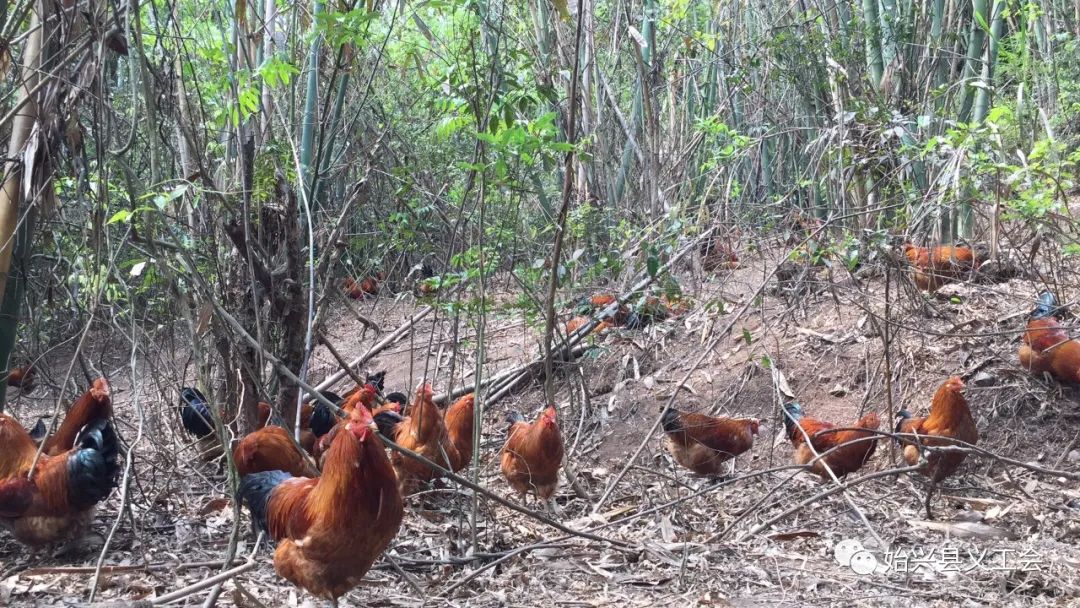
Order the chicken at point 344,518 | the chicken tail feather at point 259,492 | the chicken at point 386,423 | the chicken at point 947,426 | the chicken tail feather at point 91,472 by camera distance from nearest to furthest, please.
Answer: the chicken at point 344,518 → the chicken tail feather at point 259,492 → the chicken tail feather at point 91,472 → the chicken at point 947,426 → the chicken at point 386,423

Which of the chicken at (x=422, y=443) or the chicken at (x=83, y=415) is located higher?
the chicken at (x=83, y=415)

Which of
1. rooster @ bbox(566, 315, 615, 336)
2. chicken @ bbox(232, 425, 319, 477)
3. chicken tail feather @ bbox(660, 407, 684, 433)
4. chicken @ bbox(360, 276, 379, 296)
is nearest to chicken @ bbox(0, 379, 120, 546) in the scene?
chicken @ bbox(232, 425, 319, 477)

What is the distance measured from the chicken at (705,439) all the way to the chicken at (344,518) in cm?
280

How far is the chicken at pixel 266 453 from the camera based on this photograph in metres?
4.84

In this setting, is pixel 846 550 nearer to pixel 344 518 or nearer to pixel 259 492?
pixel 344 518

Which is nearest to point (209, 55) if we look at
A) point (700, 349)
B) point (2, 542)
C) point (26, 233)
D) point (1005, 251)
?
point (26, 233)

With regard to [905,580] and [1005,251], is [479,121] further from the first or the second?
[1005,251]

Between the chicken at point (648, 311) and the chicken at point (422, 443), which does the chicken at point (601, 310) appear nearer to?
the chicken at point (648, 311)

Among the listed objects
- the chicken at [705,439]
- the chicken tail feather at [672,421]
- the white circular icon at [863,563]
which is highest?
the chicken tail feather at [672,421]

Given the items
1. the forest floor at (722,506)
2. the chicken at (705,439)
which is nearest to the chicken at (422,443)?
the forest floor at (722,506)

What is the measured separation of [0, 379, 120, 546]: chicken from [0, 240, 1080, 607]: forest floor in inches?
8.0

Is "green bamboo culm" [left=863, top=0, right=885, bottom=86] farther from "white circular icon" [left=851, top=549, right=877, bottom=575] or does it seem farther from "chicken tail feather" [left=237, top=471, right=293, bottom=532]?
"chicken tail feather" [left=237, top=471, right=293, bottom=532]

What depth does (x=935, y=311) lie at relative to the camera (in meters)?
6.92

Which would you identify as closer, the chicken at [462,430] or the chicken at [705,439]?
the chicken at [462,430]
